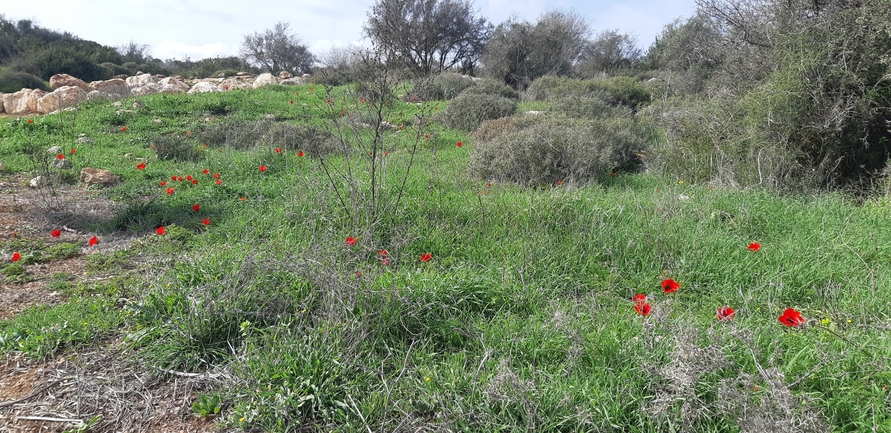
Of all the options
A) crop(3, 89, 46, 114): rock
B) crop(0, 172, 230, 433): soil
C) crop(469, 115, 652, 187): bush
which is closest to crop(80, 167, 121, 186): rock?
crop(0, 172, 230, 433): soil

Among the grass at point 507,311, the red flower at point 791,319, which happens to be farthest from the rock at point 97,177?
the red flower at point 791,319

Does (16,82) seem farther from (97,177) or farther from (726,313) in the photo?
(726,313)

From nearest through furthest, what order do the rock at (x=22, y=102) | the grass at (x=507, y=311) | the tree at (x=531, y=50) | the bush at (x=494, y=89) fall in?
the grass at (x=507, y=311) → the bush at (x=494, y=89) → the rock at (x=22, y=102) → the tree at (x=531, y=50)

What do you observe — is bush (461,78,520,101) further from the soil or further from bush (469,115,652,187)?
the soil

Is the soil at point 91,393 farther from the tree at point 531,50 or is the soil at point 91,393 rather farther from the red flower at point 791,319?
the tree at point 531,50

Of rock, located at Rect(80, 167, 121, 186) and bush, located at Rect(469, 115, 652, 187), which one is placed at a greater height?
bush, located at Rect(469, 115, 652, 187)

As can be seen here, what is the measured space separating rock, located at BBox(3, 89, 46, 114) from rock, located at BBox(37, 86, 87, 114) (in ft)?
1.20

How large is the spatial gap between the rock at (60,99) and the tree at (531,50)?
12821 millimetres

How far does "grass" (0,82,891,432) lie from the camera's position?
2.10 m

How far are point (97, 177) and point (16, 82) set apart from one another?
77.2 feet

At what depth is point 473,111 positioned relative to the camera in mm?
10227

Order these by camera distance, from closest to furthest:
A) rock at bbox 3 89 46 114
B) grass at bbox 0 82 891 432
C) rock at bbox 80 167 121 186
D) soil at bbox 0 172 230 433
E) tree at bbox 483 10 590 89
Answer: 1. grass at bbox 0 82 891 432
2. soil at bbox 0 172 230 433
3. rock at bbox 80 167 121 186
4. rock at bbox 3 89 46 114
5. tree at bbox 483 10 590 89

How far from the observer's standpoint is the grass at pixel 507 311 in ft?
6.89

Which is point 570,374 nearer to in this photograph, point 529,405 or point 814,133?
point 529,405
